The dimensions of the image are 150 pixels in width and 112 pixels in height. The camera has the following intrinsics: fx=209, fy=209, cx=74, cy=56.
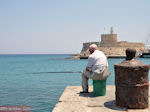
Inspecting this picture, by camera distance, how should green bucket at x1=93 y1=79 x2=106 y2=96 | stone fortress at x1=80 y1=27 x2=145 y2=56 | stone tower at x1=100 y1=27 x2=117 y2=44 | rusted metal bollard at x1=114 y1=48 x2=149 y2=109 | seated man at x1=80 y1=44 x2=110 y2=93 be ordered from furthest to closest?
stone tower at x1=100 y1=27 x2=117 y2=44 < stone fortress at x1=80 y1=27 x2=145 y2=56 < green bucket at x1=93 y1=79 x2=106 y2=96 < seated man at x1=80 y1=44 x2=110 y2=93 < rusted metal bollard at x1=114 y1=48 x2=149 y2=109

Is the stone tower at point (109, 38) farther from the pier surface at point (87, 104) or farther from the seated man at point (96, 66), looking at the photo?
the seated man at point (96, 66)

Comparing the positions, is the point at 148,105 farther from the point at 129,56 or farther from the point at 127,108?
the point at 129,56

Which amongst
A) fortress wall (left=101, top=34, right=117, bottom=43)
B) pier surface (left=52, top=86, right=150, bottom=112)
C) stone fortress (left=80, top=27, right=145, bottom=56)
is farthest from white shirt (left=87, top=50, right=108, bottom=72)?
fortress wall (left=101, top=34, right=117, bottom=43)

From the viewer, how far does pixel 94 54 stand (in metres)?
5.07

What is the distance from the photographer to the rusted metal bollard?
13.7 ft

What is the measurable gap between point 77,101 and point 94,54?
1.19 meters

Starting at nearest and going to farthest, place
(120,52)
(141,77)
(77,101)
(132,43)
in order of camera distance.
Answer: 1. (141,77)
2. (77,101)
3. (120,52)
4. (132,43)

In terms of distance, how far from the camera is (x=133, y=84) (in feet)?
13.8

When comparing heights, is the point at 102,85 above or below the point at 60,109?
above

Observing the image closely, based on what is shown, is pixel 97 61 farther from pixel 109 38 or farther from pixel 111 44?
pixel 109 38

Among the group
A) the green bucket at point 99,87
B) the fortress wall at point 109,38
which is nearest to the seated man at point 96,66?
the green bucket at point 99,87

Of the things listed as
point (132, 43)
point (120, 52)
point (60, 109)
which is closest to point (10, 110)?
point (60, 109)

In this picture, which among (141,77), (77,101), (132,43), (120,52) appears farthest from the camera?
(132,43)

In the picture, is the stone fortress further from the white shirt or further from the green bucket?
the white shirt
